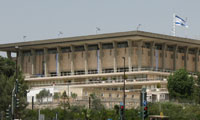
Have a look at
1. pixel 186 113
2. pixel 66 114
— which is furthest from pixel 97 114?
pixel 186 113

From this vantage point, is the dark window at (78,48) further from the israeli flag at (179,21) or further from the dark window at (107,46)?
the israeli flag at (179,21)

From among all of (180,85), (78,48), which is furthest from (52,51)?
(180,85)

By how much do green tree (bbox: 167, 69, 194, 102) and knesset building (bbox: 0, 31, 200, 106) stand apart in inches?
217

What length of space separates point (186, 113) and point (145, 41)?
139ft

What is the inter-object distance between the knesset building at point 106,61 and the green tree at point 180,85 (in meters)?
5.52

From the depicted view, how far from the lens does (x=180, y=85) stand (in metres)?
115

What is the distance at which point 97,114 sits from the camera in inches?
3637

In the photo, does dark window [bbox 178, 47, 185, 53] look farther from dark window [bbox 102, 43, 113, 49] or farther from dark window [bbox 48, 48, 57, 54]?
dark window [bbox 48, 48, 57, 54]

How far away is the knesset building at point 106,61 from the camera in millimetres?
129125

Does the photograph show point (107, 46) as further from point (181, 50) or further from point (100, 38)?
point (181, 50)

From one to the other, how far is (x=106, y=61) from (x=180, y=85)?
23.6 metres

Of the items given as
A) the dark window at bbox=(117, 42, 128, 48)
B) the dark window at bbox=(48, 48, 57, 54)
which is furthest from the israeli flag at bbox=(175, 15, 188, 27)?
the dark window at bbox=(48, 48, 57, 54)

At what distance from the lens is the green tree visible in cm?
11500

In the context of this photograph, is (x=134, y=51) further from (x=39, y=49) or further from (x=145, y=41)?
(x=39, y=49)
